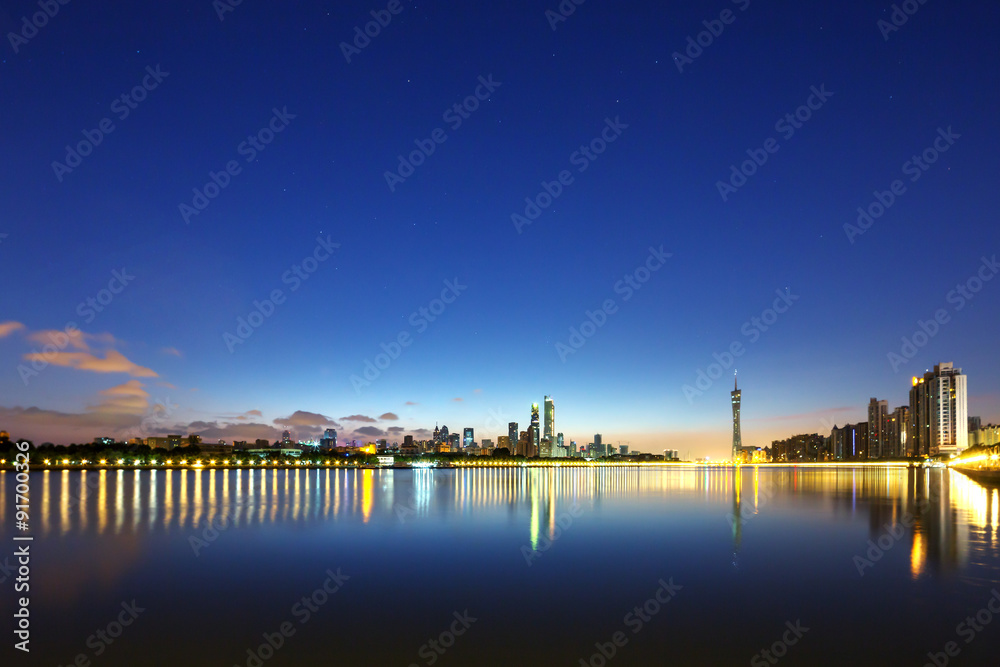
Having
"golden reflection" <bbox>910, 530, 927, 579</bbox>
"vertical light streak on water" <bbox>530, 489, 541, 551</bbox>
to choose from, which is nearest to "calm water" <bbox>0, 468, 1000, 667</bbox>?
"golden reflection" <bbox>910, 530, 927, 579</bbox>

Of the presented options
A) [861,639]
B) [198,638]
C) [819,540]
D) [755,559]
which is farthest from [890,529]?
[198,638]

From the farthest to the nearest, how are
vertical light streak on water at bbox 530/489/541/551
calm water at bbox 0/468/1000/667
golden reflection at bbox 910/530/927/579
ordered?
vertical light streak on water at bbox 530/489/541/551, golden reflection at bbox 910/530/927/579, calm water at bbox 0/468/1000/667

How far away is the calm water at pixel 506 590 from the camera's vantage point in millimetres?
13406

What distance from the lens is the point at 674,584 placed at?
19.8m

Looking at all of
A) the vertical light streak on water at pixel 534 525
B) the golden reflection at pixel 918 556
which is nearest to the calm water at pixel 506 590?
the golden reflection at pixel 918 556

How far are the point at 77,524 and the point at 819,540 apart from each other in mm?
37454

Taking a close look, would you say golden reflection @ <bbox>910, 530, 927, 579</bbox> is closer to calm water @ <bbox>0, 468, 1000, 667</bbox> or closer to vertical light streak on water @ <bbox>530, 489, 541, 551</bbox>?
calm water @ <bbox>0, 468, 1000, 667</bbox>

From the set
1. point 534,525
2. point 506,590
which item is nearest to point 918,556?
point 506,590

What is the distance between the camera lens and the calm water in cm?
1341

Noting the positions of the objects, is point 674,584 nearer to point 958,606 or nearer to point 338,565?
point 958,606

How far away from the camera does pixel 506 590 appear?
→ 61.9 feet

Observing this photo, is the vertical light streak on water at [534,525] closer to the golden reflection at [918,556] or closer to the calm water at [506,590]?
the calm water at [506,590]

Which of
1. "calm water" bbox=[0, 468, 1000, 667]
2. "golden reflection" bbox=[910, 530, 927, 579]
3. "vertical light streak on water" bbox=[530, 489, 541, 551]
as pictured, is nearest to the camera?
"calm water" bbox=[0, 468, 1000, 667]

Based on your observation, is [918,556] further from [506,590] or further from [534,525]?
[534,525]
